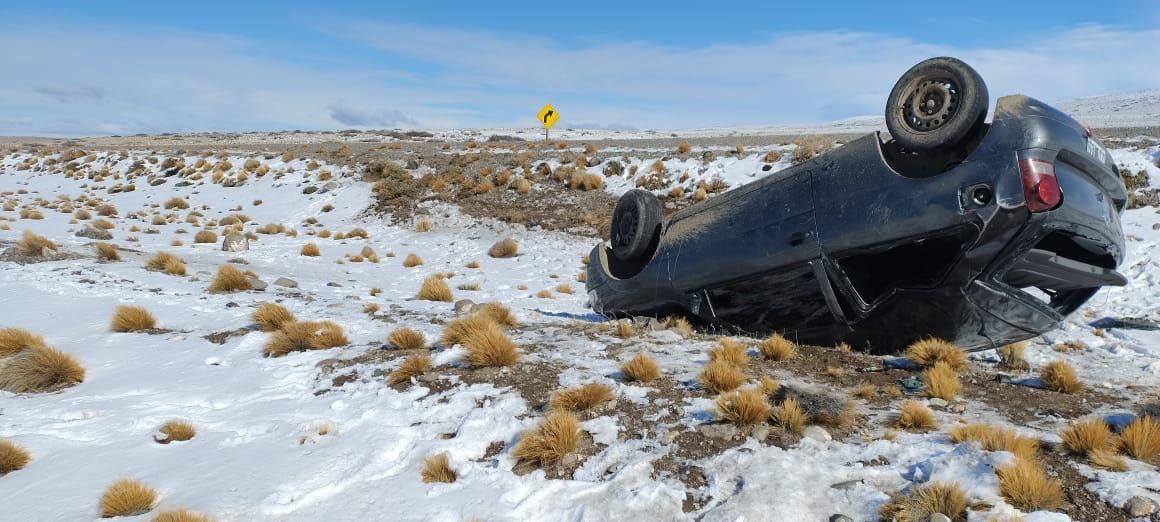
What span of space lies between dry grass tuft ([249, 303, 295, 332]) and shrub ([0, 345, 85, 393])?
70.3 inches

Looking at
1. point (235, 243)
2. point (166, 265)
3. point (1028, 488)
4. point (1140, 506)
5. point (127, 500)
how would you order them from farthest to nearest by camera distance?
point (235, 243) → point (166, 265) → point (127, 500) → point (1028, 488) → point (1140, 506)

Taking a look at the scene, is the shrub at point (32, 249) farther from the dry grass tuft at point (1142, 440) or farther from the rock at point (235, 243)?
the dry grass tuft at point (1142, 440)

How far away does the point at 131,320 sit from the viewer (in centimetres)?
775

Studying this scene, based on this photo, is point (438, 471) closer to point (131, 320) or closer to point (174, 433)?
point (174, 433)

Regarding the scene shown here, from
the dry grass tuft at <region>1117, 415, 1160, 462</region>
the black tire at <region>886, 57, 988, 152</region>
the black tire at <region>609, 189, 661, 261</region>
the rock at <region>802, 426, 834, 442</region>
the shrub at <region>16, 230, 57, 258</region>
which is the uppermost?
the black tire at <region>886, 57, 988, 152</region>

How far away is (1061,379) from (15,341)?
10.3 meters

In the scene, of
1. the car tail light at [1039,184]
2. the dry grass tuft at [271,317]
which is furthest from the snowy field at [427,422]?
the car tail light at [1039,184]

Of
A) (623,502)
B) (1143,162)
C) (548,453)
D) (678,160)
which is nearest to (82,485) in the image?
(548,453)

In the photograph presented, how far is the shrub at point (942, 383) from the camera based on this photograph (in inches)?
180

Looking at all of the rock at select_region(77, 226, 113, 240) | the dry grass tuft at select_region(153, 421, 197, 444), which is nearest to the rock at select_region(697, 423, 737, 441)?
the dry grass tuft at select_region(153, 421, 197, 444)

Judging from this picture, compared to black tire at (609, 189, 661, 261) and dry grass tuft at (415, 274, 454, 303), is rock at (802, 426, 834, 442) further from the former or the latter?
dry grass tuft at (415, 274, 454, 303)

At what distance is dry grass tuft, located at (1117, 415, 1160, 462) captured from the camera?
3.38m

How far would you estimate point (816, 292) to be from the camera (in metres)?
5.67

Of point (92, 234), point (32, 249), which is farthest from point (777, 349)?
point (92, 234)
